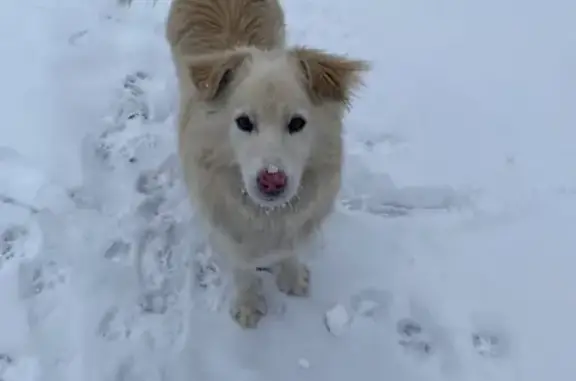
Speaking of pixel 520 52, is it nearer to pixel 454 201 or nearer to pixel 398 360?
pixel 454 201

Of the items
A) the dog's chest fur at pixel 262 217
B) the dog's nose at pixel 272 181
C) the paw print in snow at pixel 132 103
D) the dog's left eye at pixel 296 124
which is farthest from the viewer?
the paw print in snow at pixel 132 103

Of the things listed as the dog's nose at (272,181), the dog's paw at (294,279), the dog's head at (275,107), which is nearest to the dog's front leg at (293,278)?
the dog's paw at (294,279)

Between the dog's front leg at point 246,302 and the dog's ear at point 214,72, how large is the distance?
85 centimetres

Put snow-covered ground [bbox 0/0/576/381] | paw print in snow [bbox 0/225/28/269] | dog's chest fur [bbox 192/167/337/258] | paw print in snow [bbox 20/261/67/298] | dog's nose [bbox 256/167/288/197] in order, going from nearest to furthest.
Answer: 1. dog's nose [bbox 256/167/288/197]
2. dog's chest fur [bbox 192/167/337/258]
3. snow-covered ground [bbox 0/0/576/381]
4. paw print in snow [bbox 20/261/67/298]
5. paw print in snow [bbox 0/225/28/269]

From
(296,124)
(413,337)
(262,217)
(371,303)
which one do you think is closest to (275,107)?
(296,124)

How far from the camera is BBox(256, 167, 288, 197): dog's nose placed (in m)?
2.27

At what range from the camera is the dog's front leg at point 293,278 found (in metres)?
3.08

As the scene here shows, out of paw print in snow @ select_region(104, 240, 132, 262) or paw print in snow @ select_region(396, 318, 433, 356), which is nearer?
paw print in snow @ select_region(396, 318, 433, 356)

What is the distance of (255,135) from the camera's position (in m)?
2.37

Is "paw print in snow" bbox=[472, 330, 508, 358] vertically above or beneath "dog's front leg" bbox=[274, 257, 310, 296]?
beneath

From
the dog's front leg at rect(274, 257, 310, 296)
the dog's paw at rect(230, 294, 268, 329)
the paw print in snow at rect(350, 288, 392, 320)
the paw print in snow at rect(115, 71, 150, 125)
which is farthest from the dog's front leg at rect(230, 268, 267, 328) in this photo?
A: the paw print in snow at rect(115, 71, 150, 125)

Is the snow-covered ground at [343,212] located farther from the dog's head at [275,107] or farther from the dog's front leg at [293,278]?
the dog's head at [275,107]

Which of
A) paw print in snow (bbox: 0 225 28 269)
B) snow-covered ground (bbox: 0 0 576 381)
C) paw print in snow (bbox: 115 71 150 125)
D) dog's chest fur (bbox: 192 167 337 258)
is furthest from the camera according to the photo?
paw print in snow (bbox: 115 71 150 125)

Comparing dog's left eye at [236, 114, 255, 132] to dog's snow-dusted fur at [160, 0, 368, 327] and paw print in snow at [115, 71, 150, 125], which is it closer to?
dog's snow-dusted fur at [160, 0, 368, 327]
